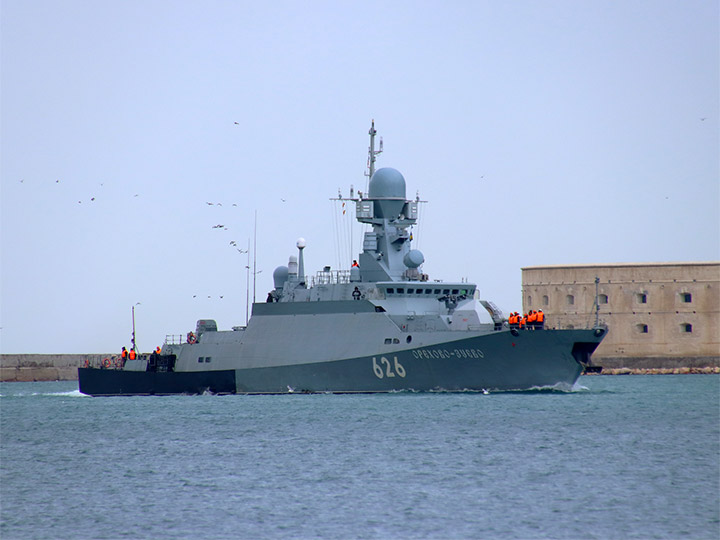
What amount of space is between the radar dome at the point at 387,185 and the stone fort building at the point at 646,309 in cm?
2643

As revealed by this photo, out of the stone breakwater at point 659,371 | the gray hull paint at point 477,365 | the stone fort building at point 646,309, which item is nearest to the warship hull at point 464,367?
the gray hull paint at point 477,365

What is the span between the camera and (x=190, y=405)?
1382 inches

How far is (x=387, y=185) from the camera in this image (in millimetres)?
36969

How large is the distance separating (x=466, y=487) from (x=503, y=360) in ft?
45.7

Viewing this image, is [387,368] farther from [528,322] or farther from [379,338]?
[528,322]

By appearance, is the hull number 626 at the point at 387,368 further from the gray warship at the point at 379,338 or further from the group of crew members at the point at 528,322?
the group of crew members at the point at 528,322

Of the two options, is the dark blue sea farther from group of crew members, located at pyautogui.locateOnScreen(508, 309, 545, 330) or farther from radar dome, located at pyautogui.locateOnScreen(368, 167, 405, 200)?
radar dome, located at pyautogui.locateOnScreen(368, 167, 405, 200)

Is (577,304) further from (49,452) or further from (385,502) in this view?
(385,502)

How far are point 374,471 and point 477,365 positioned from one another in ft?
41.6

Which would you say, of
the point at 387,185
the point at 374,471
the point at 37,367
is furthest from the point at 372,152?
the point at 37,367

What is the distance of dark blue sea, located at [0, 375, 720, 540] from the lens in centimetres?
1606

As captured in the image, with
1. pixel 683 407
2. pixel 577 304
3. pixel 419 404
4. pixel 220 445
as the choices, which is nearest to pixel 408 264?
pixel 419 404

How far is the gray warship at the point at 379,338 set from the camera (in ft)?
106

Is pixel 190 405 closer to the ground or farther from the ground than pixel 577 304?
closer to the ground
